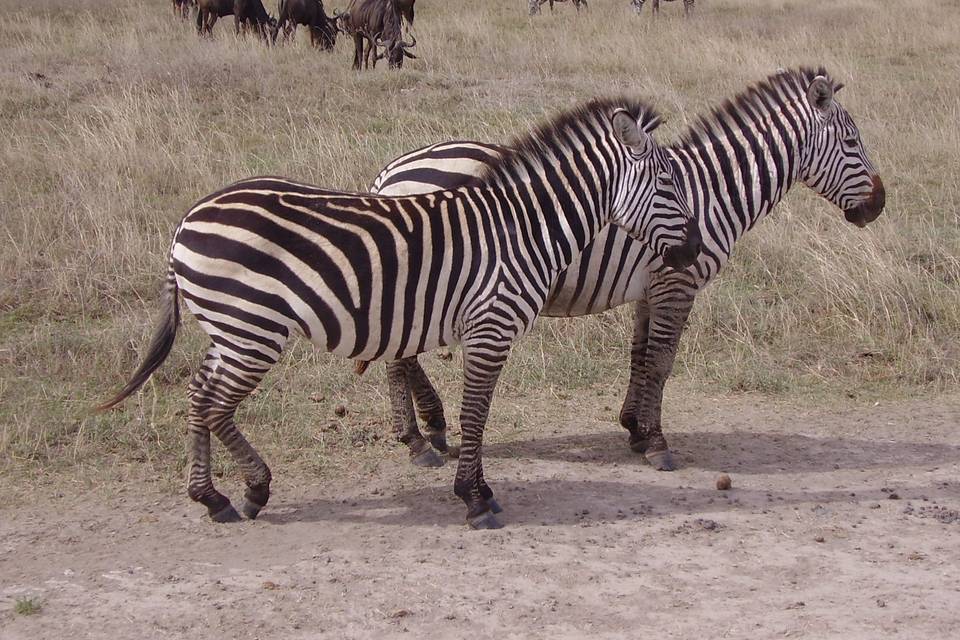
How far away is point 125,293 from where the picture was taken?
23.3 ft

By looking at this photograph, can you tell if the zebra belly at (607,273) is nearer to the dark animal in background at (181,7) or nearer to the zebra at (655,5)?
the dark animal in background at (181,7)

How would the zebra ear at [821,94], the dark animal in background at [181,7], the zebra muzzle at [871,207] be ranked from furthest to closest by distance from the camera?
the dark animal in background at [181,7]
the zebra muzzle at [871,207]
the zebra ear at [821,94]

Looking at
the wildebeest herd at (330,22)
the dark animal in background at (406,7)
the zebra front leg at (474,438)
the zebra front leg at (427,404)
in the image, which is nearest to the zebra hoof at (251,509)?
the zebra front leg at (474,438)

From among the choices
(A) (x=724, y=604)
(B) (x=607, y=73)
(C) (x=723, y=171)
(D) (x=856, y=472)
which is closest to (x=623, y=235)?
(C) (x=723, y=171)

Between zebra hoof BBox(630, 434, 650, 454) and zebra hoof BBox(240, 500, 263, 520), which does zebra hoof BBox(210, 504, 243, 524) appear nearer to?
zebra hoof BBox(240, 500, 263, 520)

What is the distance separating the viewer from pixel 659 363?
209 inches

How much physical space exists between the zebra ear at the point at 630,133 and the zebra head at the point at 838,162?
3.89 feet

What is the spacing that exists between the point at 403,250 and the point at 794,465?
228 cm

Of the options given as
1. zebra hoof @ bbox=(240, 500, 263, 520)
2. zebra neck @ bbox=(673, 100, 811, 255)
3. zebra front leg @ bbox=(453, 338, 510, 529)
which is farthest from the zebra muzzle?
zebra hoof @ bbox=(240, 500, 263, 520)

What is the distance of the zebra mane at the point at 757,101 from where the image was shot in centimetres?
542

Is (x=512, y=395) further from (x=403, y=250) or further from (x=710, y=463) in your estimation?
(x=403, y=250)

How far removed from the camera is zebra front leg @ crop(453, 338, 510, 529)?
178 inches

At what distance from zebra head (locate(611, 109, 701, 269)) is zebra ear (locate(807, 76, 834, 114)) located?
109 centimetres

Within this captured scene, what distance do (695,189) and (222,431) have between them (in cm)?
249
